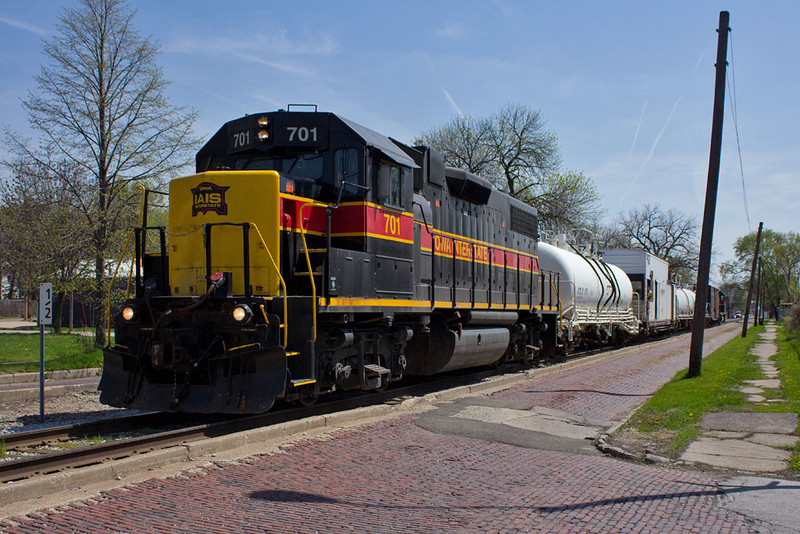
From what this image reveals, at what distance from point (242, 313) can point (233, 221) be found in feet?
4.42

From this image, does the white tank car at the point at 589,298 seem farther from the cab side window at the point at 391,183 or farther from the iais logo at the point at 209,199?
the iais logo at the point at 209,199

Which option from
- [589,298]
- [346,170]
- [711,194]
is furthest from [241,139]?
[589,298]

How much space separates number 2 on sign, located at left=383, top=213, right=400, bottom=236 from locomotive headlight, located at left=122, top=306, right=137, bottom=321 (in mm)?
3620

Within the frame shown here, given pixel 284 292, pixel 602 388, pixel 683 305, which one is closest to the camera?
pixel 284 292

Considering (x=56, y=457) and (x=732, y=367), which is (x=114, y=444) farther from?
(x=732, y=367)

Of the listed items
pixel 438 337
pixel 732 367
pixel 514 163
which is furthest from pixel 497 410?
pixel 514 163

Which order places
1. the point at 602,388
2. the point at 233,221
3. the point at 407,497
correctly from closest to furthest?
1. the point at 407,497
2. the point at 233,221
3. the point at 602,388

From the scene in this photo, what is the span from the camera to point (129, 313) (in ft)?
26.1

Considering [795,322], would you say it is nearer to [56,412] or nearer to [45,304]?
[56,412]

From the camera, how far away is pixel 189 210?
328 inches

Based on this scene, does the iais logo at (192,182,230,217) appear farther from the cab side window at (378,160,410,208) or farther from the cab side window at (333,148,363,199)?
the cab side window at (378,160,410,208)

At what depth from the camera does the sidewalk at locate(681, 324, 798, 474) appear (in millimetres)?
6983

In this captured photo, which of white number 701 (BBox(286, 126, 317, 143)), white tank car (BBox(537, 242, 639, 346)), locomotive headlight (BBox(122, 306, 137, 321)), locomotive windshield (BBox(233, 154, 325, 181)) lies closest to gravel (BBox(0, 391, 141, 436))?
locomotive headlight (BBox(122, 306, 137, 321))

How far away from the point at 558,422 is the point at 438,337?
2.99 metres
